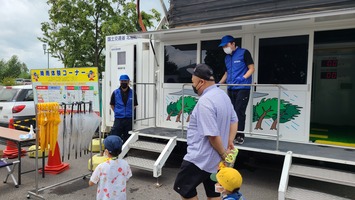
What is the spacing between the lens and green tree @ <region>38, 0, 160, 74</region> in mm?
12445

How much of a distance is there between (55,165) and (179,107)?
263cm

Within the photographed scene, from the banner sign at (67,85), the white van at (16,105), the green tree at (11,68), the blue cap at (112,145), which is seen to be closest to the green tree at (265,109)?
A: the banner sign at (67,85)

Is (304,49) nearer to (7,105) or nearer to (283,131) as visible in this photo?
(283,131)

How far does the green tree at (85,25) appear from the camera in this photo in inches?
490

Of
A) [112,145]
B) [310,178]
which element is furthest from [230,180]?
[310,178]

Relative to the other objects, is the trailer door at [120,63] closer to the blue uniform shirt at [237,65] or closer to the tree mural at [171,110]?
the tree mural at [171,110]

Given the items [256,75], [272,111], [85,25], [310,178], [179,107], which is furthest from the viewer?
[85,25]

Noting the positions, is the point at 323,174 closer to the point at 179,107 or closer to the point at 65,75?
the point at 179,107

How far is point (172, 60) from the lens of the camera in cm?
580

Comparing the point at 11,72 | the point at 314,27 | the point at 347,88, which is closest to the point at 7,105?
the point at 314,27

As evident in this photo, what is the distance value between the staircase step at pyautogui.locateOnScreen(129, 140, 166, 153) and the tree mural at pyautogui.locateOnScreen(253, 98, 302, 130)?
5.88 feet

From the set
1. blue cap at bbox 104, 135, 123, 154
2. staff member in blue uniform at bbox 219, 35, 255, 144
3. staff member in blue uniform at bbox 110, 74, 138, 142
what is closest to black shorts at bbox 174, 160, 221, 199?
blue cap at bbox 104, 135, 123, 154

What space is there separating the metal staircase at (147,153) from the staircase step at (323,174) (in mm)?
1907

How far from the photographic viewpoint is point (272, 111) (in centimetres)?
472
